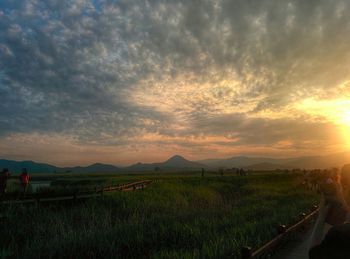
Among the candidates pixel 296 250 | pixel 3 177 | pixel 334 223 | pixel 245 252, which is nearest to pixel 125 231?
pixel 296 250

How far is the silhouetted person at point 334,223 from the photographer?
2021mm

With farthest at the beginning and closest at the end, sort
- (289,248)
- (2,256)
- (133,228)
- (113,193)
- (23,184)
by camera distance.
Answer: (113,193)
(23,184)
(133,228)
(2,256)
(289,248)

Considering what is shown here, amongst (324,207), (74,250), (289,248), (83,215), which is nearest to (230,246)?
(289,248)

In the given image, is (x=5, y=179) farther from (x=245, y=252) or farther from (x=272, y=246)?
(x=245, y=252)

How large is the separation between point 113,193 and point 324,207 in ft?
80.5

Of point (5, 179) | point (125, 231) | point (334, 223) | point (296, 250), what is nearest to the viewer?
point (334, 223)

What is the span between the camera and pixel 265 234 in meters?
12.6

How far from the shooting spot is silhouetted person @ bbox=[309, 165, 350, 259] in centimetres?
202

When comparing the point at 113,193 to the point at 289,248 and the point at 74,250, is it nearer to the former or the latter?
the point at 74,250

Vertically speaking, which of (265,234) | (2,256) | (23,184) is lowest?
(2,256)

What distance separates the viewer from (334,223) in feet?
9.09

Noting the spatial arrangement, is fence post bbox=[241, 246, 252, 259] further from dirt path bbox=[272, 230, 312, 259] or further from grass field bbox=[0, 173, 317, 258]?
dirt path bbox=[272, 230, 312, 259]

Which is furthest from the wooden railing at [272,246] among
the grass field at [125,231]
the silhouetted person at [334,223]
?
the silhouetted person at [334,223]

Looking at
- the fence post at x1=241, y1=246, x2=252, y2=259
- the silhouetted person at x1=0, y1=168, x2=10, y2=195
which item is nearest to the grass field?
the fence post at x1=241, y1=246, x2=252, y2=259
